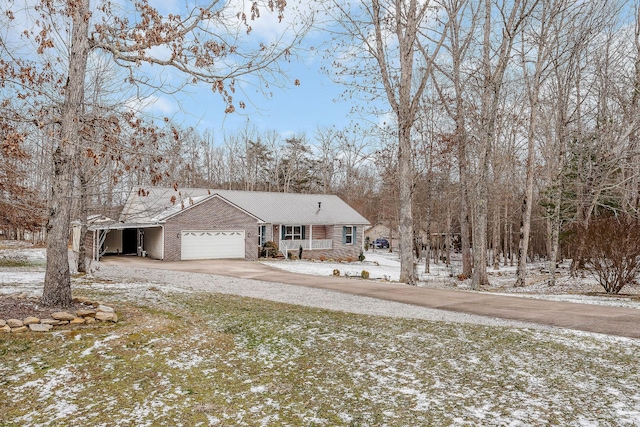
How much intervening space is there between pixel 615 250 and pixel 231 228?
56.9 feet

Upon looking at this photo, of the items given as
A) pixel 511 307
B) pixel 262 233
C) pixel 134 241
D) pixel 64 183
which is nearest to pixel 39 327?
pixel 64 183

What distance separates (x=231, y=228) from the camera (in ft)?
76.9

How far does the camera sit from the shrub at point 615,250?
1216cm

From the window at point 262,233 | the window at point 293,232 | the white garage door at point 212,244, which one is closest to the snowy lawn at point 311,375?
the white garage door at point 212,244

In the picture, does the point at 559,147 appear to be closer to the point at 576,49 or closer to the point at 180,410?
the point at 576,49

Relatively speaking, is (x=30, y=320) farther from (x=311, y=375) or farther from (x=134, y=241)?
(x=134, y=241)

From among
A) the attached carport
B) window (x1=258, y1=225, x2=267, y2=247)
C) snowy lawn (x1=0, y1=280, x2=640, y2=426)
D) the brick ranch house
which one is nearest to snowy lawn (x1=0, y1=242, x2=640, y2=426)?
snowy lawn (x1=0, y1=280, x2=640, y2=426)

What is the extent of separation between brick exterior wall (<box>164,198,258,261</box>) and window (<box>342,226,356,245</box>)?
7.99m

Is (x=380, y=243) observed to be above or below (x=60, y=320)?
above

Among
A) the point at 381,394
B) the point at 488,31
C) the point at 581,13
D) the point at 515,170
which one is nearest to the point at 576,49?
the point at 581,13

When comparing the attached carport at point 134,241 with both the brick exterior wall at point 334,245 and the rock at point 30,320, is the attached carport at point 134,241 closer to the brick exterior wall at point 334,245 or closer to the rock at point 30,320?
the brick exterior wall at point 334,245

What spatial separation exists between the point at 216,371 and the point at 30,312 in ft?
11.8

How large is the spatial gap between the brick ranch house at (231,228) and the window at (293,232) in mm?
65

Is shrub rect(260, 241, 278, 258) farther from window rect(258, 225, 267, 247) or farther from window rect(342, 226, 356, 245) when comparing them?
window rect(342, 226, 356, 245)
